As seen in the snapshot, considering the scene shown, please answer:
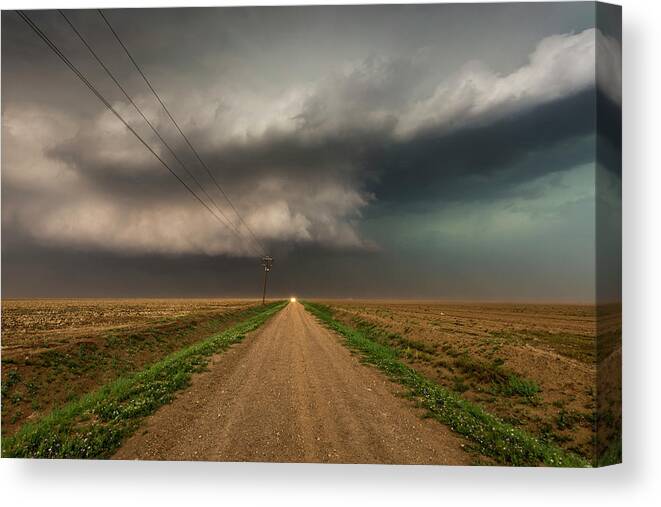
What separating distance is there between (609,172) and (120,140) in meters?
13.3

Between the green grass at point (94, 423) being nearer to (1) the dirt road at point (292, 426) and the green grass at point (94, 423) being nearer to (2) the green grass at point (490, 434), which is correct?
(1) the dirt road at point (292, 426)

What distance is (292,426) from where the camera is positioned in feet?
27.2

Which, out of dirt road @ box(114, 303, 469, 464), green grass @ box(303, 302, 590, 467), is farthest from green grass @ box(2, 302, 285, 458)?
green grass @ box(303, 302, 590, 467)

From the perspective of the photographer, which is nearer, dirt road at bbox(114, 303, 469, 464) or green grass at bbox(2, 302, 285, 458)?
dirt road at bbox(114, 303, 469, 464)

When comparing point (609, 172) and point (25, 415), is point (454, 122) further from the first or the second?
point (25, 415)

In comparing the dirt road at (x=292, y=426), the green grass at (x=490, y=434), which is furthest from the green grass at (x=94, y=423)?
the green grass at (x=490, y=434)

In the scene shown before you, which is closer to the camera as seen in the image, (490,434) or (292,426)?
(490,434)

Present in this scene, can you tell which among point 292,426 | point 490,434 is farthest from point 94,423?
point 490,434

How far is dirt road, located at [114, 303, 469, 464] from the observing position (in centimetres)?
752

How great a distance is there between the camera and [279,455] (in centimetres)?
798

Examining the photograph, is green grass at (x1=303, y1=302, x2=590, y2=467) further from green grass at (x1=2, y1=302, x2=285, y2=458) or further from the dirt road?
green grass at (x1=2, y1=302, x2=285, y2=458)

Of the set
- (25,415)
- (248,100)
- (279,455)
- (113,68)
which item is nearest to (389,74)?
(248,100)

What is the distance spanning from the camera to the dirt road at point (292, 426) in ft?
24.7

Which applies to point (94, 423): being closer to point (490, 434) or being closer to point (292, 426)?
point (292, 426)
